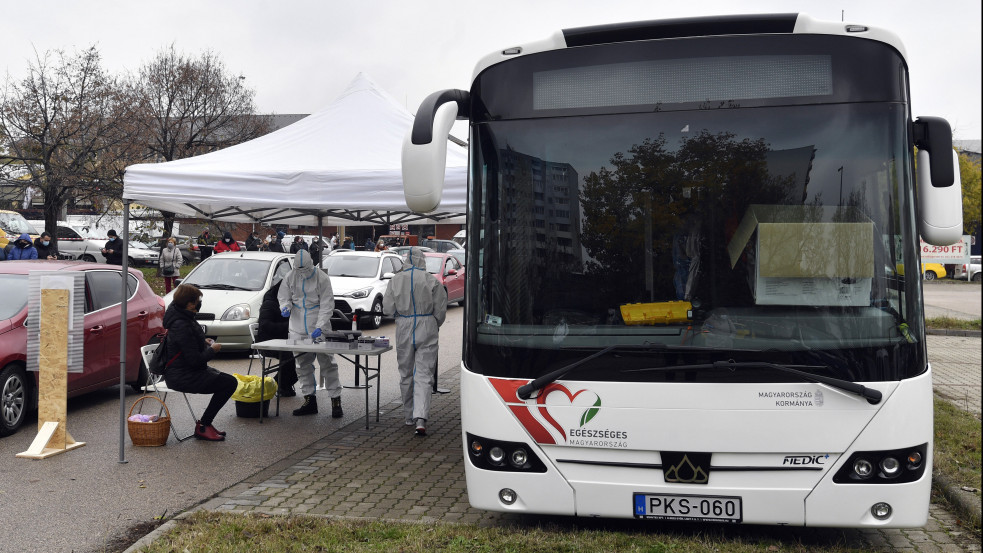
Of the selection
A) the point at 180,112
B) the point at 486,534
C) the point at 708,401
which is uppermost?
the point at 180,112

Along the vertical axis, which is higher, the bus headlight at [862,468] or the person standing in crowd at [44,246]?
the person standing in crowd at [44,246]

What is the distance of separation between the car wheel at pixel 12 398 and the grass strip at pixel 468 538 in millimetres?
3690

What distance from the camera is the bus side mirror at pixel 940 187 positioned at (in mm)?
4680

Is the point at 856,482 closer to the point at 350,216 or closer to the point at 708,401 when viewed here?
the point at 708,401

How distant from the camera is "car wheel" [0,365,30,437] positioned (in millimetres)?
8133

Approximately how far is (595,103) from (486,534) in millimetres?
2562

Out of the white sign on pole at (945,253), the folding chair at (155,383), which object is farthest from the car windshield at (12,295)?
the white sign on pole at (945,253)

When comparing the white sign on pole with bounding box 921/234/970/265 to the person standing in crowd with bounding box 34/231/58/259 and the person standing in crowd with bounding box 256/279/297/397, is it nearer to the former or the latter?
the person standing in crowd with bounding box 34/231/58/259

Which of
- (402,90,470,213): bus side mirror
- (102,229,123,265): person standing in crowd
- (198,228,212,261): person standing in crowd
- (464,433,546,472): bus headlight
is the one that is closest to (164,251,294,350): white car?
(102,229,123,265): person standing in crowd

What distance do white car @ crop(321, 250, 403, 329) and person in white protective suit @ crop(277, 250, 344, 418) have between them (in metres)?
7.21

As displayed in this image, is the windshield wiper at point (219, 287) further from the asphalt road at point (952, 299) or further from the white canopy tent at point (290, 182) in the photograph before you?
the asphalt road at point (952, 299)

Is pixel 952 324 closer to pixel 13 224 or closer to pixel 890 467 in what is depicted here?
pixel 890 467

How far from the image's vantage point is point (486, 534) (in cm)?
518

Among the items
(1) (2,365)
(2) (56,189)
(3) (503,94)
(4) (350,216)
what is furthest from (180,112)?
(3) (503,94)
